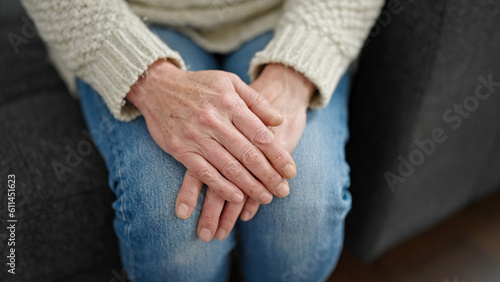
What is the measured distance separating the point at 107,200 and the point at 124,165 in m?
0.12

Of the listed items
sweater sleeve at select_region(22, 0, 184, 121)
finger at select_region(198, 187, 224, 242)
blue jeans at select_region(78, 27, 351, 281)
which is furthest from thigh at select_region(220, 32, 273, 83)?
finger at select_region(198, 187, 224, 242)

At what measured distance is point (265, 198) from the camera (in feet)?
1.87

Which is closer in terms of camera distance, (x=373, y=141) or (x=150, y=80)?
(x=150, y=80)

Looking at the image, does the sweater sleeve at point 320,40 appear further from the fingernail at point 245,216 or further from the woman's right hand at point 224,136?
the fingernail at point 245,216

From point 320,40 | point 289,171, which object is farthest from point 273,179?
point 320,40

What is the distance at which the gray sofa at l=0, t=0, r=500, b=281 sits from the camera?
64 centimetres

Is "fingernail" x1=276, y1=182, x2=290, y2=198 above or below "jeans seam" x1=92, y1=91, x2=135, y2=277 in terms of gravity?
above

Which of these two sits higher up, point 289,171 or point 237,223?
point 289,171

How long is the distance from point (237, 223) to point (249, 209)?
7 cm

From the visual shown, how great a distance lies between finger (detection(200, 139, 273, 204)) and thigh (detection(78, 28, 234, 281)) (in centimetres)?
5

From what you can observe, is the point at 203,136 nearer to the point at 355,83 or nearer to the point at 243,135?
the point at 243,135

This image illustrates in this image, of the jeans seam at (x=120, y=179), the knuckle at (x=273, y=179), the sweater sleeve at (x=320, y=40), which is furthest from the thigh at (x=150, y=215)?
the sweater sleeve at (x=320, y=40)

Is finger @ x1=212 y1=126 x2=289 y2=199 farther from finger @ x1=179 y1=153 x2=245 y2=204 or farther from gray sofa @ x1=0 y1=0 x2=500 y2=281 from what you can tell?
gray sofa @ x1=0 y1=0 x2=500 y2=281

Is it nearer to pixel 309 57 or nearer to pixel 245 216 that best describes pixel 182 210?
pixel 245 216
